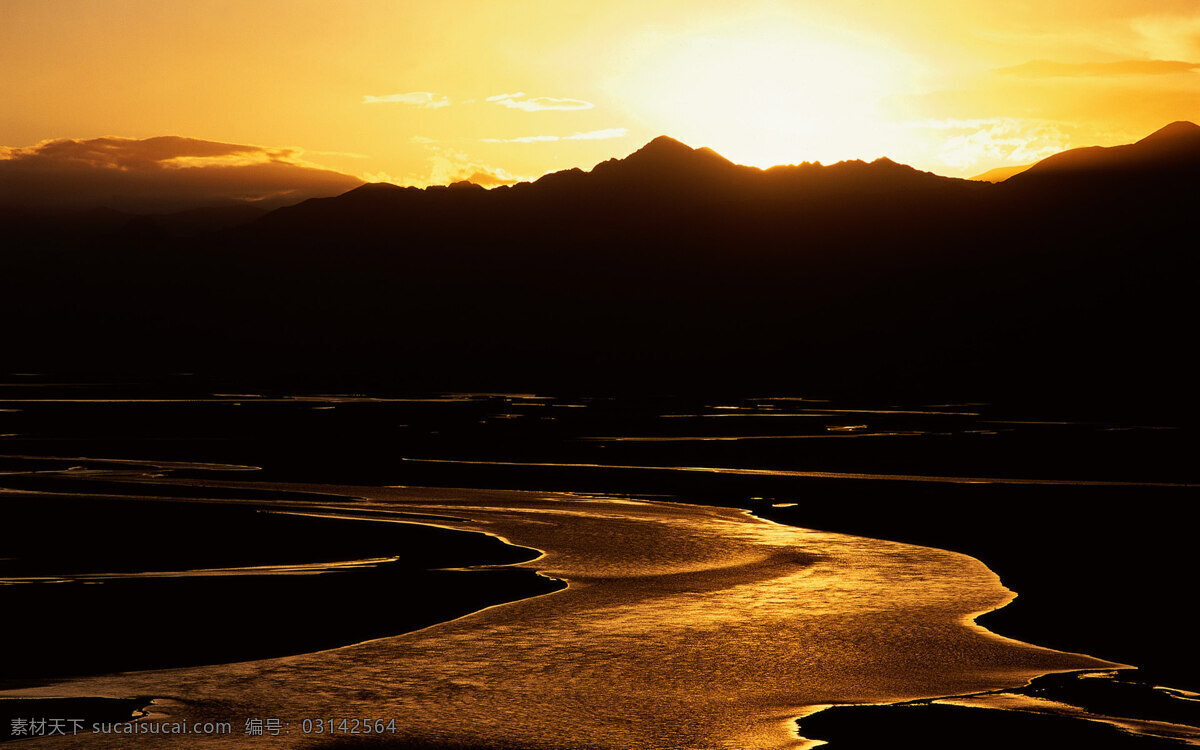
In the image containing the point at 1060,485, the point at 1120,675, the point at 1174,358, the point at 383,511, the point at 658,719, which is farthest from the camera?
the point at 1174,358

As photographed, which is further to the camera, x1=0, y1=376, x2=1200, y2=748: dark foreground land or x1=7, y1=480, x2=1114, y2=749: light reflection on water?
x1=0, y1=376, x2=1200, y2=748: dark foreground land

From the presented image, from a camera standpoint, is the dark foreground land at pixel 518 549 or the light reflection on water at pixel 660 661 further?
the dark foreground land at pixel 518 549

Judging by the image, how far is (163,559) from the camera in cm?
2348

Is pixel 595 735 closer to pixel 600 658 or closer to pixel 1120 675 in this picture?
pixel 600 658

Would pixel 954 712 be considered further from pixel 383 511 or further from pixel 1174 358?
pixel 1174 358

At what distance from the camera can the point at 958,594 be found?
2095cm

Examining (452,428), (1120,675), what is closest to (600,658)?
(1120,675)

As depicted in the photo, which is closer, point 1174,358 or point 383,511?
point 383,511

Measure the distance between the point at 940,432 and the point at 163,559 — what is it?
47.9 metres

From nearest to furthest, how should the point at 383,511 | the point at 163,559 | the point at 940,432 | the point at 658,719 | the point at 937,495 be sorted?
the point at 658,719 → the point at 163,559 → the point at 383,511 → the point at 937,495 → the point at 940,432

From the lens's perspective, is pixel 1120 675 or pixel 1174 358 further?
pixel 1174 358

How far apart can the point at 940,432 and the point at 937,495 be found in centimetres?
2932

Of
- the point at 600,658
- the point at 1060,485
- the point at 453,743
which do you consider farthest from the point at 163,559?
the point at 1060,485

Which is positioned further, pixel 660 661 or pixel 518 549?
pixel 518 549
